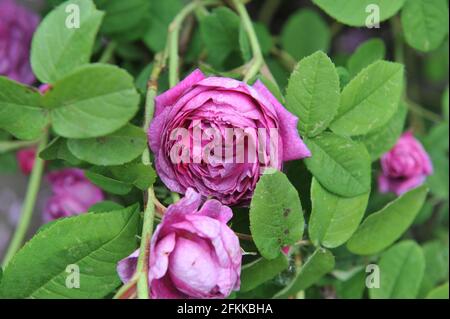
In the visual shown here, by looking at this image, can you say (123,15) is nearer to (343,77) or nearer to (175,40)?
(175,40)

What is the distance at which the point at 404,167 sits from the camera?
0.84 metres

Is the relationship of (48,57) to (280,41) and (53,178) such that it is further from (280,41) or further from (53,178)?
(280,41)

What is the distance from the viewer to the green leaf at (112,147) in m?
0.59

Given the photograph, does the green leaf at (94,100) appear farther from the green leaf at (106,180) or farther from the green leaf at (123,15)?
the green leaf at (123,15)

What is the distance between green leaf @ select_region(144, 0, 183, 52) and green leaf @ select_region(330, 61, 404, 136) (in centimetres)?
29

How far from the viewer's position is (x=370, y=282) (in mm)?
760

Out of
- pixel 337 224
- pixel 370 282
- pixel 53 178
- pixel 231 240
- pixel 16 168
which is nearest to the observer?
pixel 231 240

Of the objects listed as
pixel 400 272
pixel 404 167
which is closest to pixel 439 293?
pixel 400 272

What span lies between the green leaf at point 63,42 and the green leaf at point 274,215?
193 mm

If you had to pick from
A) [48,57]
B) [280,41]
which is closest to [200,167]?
[48,57]

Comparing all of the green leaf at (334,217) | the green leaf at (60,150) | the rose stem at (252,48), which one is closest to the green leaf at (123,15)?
the rose stem at (252,48)

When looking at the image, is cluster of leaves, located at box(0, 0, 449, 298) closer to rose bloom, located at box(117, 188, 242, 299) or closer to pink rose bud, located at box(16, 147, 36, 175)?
rose bloom, located at box(117, 188, 242, 299)

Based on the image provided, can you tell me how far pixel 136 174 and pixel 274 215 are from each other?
128 mm

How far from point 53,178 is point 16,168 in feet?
0.42
